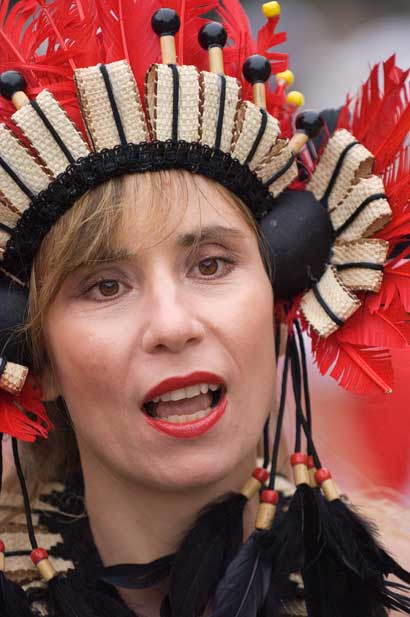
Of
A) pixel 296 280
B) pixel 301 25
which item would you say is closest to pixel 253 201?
pixel 296 280

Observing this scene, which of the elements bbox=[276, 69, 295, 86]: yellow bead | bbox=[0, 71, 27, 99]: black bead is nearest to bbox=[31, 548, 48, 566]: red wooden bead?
bbox=[0, 71, 27, 99]: black bead

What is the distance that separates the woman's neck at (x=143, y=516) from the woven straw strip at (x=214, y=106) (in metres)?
0.79

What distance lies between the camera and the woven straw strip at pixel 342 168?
86.3 inches

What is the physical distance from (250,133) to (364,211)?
337 millimetres

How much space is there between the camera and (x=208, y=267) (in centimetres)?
208

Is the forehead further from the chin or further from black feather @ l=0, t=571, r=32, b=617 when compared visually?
black feather @ l=0, t=571, r=32, b=617

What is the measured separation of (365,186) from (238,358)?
0.54m

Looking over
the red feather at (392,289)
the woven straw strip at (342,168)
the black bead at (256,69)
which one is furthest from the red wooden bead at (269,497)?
the black bead at (256,69)

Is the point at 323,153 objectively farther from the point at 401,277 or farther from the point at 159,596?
the point at 159,596

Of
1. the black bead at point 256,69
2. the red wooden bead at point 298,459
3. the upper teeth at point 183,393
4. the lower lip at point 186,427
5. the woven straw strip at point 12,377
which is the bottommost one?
the red wooden bead at point 298,459

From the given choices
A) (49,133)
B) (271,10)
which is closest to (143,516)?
(49,133)

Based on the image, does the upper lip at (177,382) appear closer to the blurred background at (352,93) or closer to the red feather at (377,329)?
the red feather at (377,329)

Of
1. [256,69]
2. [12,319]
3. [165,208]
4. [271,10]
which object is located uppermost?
[271,10]

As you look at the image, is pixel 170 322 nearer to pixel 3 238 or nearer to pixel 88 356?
pixel 88 356
